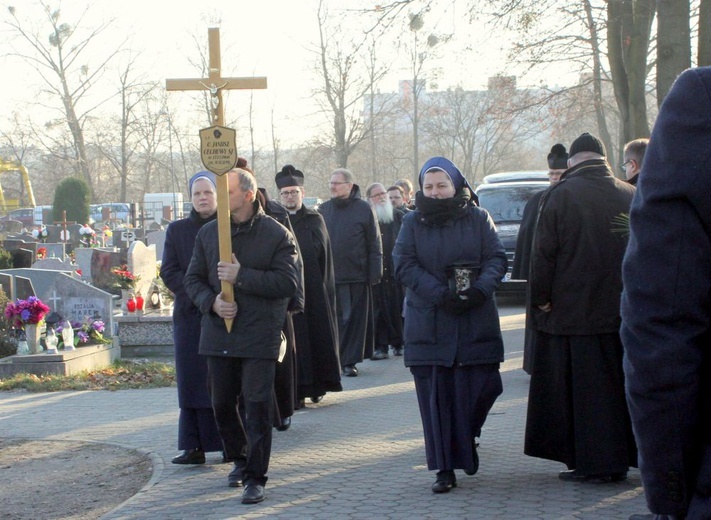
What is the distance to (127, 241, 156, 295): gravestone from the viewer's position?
50.3 feet

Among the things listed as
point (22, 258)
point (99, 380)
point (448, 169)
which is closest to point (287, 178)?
point (448, 169)

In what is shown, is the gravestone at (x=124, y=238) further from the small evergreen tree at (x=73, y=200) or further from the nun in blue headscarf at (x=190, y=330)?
the nun in blue headscarf at (x=190, y=330)

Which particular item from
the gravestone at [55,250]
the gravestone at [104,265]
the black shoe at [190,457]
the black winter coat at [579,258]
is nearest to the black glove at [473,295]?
the black winter coat at [579,258]

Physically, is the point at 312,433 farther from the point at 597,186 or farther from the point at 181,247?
the point at 597,186

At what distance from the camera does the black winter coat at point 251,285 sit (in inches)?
229

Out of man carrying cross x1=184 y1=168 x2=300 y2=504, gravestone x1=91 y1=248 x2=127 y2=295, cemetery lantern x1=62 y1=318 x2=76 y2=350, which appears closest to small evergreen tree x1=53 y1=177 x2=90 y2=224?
gravestone x1=91 y1=248 x2=127 y2=295

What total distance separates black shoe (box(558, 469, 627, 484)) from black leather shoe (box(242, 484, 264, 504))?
1756 millimetres

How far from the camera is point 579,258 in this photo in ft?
19.4

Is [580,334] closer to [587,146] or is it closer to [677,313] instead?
[587,146]

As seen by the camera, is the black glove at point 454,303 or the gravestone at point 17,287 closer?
the black glove at point 454,303

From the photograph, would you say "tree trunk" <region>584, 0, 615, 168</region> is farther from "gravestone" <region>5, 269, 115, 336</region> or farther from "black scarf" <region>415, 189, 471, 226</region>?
"black scarf" <region>415, 189, 471, 226</region>

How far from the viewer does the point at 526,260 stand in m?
9.37

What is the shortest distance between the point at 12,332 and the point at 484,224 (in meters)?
7.78

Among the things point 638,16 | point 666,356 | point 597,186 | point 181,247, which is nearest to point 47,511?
point 181,247
